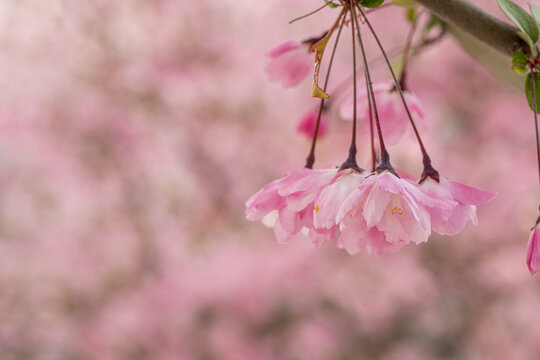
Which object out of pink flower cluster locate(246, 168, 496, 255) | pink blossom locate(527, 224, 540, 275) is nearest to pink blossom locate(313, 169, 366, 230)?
pink flower cluster locate(246, 168, 496, 255)

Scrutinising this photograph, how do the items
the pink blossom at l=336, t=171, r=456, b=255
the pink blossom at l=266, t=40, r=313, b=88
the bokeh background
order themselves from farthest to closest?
the bokeh background < the pink blossom at l=266, t=40, r=313, b=88 < the pink blossom at l=336, t=171, r=456, b=255

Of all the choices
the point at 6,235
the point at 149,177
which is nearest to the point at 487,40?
the point at 149,177

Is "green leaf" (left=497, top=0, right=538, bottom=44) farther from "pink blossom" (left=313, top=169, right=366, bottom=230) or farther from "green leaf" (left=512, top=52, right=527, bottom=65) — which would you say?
"pink blossom" (left=313, top=169, right=366, bottom=230)

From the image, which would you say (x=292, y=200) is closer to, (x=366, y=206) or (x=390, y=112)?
(x=366, y=206)

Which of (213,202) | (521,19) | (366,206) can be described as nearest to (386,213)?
(366,206)

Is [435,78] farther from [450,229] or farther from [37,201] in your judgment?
[450,229]

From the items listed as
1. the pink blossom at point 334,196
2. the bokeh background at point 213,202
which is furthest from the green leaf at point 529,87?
the bokeh background at point 213,202
